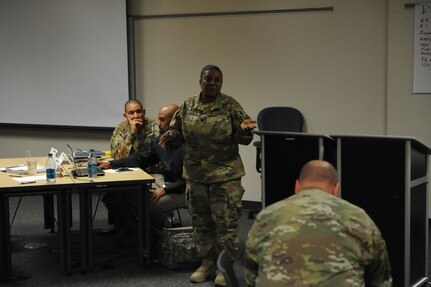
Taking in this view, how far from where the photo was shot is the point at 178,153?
15.2ft

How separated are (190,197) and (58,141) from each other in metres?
3.52

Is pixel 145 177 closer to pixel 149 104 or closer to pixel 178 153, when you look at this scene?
pixel 178 153

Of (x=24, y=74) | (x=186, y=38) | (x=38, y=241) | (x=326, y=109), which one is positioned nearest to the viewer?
(x=38, y=241)

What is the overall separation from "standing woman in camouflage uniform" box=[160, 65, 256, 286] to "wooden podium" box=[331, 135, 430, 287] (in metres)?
0.85

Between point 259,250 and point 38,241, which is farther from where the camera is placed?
point 38,241

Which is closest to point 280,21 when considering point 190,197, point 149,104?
point 149,104

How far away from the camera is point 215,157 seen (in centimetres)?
398

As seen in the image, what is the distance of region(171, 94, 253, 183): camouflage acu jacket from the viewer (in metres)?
3.97

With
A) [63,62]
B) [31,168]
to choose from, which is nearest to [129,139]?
[31,168]

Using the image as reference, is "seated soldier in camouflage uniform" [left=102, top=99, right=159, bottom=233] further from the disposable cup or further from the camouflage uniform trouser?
the camouflage uniform trouser

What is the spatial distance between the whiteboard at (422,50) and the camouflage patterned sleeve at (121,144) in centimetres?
271

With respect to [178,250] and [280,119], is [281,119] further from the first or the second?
[178,250]

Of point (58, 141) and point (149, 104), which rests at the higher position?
point (149, 104)

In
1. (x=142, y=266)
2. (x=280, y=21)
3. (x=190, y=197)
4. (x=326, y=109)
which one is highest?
(x=280, y=21)
